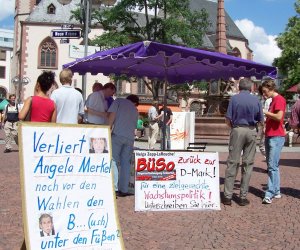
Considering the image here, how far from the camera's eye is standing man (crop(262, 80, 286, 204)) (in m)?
8.06

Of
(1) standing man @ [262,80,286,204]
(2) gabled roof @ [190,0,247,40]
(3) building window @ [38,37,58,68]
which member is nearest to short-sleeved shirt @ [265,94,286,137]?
(1) standing man @ [262,80,286,204]

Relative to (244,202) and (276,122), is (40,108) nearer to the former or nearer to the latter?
(244,202)

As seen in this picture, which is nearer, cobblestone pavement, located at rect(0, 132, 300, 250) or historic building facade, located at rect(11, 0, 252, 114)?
cobblestone pavement, located at rect(0, 132, 300, 250)

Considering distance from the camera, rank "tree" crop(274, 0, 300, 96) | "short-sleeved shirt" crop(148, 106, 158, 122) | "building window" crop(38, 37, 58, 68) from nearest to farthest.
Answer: "short-sleeved shirt" crop(148, 106, 158, 122) < "tree" crop(274, 0, 300, 96) < "building window" crop(38, 37, 58, 68)

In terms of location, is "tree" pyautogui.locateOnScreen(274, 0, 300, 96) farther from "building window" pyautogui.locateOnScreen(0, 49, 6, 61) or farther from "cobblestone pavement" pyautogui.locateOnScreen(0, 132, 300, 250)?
"building window" pyautogui.locateOnScreen(0, 49, 6, 61)

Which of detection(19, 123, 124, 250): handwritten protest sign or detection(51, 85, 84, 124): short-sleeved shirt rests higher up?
detection(51, 85, 84, 124): short-sleeved shirt

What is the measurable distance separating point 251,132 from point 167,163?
1.41 metres

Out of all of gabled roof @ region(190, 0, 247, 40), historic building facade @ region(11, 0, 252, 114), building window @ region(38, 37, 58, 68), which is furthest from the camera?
gabled roof @ region(190, 0, 247, 40)

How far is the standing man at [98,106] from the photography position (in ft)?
26.9

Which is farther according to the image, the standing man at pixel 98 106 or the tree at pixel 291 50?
the tree at pixel 291 50

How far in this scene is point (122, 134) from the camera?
8273mm

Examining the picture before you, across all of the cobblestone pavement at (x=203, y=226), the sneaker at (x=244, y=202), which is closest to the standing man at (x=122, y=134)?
the cobblestone pavement at (x=203, y=226)

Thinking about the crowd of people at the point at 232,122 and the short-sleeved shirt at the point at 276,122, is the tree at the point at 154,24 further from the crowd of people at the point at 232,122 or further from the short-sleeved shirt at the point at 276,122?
the short-sleeved shirt at the point at 276,122

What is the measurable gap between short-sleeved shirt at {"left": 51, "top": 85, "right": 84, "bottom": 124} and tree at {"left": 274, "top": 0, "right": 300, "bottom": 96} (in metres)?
37.7
